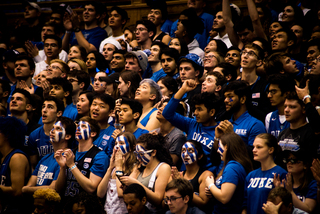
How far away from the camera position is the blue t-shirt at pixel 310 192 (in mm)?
4445

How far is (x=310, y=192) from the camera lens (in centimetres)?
447

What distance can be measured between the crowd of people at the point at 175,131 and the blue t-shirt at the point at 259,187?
0.03 feet

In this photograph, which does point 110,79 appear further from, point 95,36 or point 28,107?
point 95,36

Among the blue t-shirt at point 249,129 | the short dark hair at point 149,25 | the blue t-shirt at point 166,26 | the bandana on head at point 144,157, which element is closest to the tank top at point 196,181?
the bandana on head at point 144,157

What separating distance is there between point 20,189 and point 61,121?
106 centimetres

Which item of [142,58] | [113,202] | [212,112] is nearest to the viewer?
[113,202]

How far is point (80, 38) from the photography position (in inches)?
375

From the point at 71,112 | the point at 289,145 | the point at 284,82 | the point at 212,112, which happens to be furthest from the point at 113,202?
the point at 284,82

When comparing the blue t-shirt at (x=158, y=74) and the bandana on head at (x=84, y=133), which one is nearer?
the bandana on head at (x=84, y=133)

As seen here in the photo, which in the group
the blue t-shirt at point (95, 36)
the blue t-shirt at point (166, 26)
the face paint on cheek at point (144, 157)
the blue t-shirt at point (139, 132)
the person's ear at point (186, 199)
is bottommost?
the person's ear at point (186, 199)

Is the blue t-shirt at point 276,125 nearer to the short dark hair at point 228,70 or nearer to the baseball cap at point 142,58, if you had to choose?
the short dark hair at point 228,70

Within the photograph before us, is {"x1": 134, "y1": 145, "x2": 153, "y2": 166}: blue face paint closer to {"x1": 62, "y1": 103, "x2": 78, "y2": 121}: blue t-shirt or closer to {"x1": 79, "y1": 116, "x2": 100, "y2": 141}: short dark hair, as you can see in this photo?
{"x1": 79, "y1": 116, "x2": 100, "y2": 141}: short dark hair

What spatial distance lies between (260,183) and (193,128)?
4.81 ft

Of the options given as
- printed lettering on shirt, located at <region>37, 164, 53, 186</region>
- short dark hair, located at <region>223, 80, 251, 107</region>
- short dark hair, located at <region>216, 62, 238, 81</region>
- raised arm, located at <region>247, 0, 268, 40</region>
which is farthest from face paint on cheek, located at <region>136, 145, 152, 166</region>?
raised arm, located at <region>247, 0, 268, 40</region>
